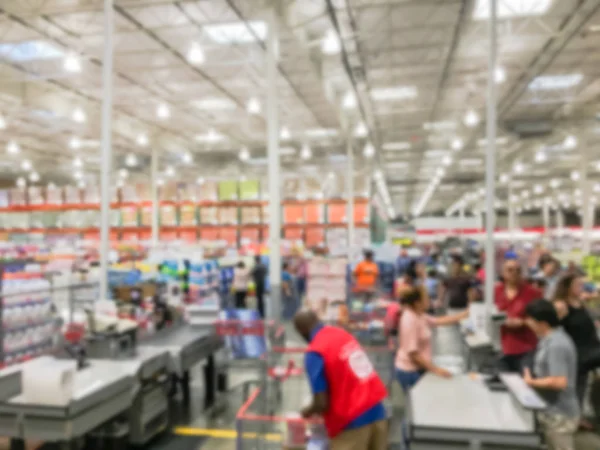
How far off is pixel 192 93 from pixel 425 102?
7.56m

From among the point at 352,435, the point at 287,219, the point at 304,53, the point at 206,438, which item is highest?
the point at 304,53

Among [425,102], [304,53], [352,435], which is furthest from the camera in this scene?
[425,102]

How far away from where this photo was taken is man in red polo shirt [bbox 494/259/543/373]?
533 centimetres

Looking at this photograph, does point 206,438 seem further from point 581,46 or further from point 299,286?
point 581,46

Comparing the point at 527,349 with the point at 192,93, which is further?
the point at 192,93

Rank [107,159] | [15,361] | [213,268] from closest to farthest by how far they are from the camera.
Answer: [107,159] → [15,361] → [213,268]

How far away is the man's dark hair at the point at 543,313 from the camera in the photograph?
3.82 m

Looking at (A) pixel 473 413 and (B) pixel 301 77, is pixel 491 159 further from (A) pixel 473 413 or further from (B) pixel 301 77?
(B) pixel 301 77

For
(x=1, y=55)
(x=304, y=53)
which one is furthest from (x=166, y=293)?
(x=1, y=55)

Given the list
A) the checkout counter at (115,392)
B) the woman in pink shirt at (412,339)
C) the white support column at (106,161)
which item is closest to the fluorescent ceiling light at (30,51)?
the white support column at (106,161)

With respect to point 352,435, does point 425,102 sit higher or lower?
higher

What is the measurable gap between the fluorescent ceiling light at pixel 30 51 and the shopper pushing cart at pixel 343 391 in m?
11.5

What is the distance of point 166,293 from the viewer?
9375 millimetres

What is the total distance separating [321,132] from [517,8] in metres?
12.2
